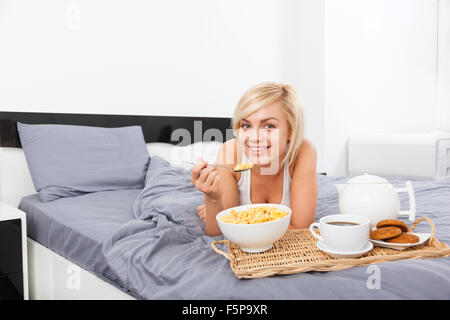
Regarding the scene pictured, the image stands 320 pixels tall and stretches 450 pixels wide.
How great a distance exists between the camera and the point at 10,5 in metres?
1.69

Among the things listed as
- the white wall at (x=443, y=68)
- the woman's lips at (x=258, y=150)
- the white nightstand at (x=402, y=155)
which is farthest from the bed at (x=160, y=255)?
the white wall at (x=443, y=68)

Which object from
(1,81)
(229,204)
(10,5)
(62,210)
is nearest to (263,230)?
(229,204)

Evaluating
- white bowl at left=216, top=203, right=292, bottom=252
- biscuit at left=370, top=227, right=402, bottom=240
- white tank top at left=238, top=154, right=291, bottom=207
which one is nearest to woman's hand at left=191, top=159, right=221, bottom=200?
white bowl at left=216, top=203, right=292, bottom=252

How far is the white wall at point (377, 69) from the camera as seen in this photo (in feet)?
10.1

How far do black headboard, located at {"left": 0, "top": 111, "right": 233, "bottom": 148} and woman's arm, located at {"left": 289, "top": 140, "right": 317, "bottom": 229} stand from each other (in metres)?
1.26

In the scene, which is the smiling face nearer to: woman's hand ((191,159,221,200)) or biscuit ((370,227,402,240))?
woman's hand ((191,159,221,200))

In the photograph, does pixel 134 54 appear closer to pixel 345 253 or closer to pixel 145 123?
pixel 145 123

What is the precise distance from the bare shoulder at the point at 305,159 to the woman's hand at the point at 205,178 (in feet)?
1.02

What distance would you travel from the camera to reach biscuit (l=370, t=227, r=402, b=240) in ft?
2.59

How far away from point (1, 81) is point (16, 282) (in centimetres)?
93

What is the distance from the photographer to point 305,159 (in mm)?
1096

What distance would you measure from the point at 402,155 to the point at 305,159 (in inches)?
83.0

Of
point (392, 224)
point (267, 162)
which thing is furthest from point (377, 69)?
point (392, 224)

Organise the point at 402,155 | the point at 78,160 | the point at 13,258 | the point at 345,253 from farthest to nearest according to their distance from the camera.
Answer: the point at 402,155 → the point at 78,160 → the point at 13,258 → the point at 345,253
